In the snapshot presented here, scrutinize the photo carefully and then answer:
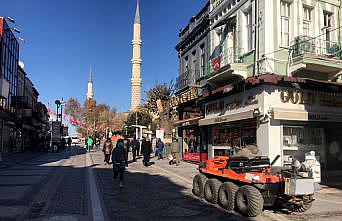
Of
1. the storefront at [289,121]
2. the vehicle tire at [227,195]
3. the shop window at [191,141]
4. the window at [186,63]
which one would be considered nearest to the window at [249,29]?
the storefront at [289,121]

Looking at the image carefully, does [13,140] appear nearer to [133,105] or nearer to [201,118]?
[201,118]

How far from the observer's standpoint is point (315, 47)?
54.0 ft

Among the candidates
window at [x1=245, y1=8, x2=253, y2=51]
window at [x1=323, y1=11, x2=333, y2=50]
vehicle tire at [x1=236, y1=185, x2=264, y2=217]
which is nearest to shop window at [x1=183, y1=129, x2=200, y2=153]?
window at [x1=245, y1=8, x2=253, y2=51]

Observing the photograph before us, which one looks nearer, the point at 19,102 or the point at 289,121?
the point at 289,121

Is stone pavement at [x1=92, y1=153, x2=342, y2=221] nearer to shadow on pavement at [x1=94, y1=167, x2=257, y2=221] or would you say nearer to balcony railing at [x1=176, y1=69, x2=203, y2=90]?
shadow on pavement at [x1=94, y1=167, x2=257, y2=221]

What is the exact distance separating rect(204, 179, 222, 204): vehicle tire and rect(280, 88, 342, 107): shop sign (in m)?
7.15

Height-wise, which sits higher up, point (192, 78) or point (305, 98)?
point (192, 78)

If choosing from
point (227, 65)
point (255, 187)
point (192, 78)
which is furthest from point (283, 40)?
point (255, 187)

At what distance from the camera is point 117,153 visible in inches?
512

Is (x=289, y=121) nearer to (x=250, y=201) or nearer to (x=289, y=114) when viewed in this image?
(x=289, y=114)

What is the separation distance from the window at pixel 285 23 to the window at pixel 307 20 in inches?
42.2

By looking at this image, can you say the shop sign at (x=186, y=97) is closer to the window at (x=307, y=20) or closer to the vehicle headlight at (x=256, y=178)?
the window at (x=307, y=20)

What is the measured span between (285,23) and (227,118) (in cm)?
526

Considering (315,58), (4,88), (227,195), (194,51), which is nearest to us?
(227,195)
